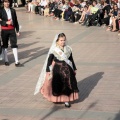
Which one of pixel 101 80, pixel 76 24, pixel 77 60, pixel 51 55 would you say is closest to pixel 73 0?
pixel 76 24

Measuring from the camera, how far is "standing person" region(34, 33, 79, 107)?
6598 mm

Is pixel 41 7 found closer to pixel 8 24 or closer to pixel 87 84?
pixel 8 24

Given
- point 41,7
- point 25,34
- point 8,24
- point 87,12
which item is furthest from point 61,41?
point 41,7

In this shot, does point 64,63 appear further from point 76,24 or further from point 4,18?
point 76,24

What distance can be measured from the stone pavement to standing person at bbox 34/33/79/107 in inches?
8.2

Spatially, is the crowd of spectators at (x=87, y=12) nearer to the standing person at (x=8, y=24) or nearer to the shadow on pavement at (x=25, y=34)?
the shadow on pavement at (x=25, y=34)

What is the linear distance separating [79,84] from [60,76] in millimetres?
1602

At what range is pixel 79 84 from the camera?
8.14m

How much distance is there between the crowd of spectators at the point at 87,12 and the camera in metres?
17.3

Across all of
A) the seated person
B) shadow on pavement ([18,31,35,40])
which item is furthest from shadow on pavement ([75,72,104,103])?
the seated person

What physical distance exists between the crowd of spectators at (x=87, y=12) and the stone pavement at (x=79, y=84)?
10.6 feet

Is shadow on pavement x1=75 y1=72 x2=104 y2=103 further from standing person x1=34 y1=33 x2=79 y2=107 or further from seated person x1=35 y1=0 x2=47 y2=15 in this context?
seated person x1=35 y1=0 x2=47 y2=15

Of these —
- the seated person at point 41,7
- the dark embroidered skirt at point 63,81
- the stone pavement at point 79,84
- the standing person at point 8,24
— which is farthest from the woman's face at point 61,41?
the seated person at point 41,7

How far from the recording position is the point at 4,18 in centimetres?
977
